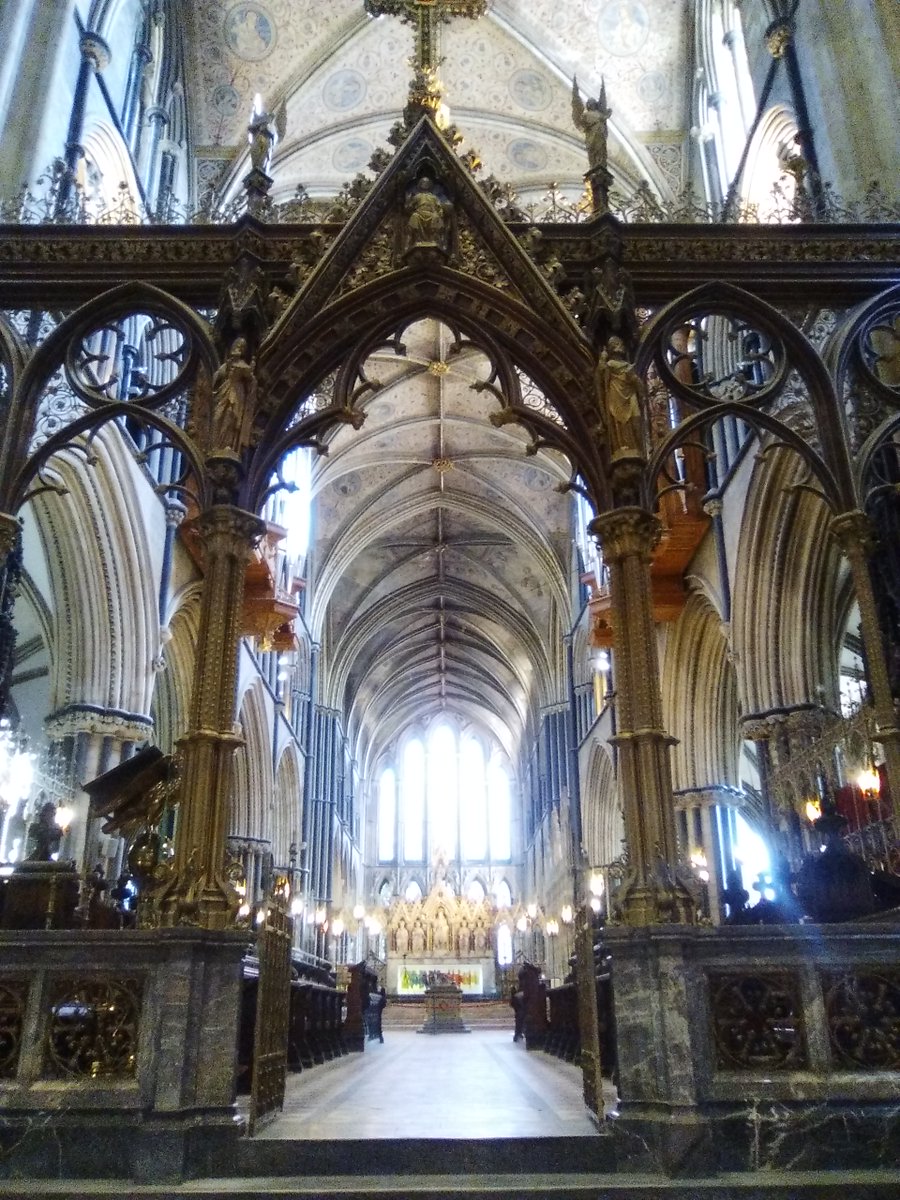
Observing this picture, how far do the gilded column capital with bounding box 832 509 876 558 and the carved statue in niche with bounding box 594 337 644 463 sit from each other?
1.60 meters

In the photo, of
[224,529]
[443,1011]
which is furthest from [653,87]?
[443,1011]

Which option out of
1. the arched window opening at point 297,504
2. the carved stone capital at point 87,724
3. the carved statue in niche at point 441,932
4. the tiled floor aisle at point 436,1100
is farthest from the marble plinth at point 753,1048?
the carved statue in niche at point 441,932

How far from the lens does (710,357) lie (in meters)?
16.0

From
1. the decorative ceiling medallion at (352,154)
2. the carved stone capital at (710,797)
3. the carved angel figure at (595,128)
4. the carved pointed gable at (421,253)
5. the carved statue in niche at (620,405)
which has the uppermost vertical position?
the decorative ceiling medallion at (352,154)

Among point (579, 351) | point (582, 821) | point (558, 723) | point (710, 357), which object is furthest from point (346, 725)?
point (579, 351)

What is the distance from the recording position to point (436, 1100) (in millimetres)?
7844

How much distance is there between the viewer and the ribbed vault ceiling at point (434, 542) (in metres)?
25.3

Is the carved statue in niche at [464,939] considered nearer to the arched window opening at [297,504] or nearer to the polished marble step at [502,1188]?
the arched window opening at [297,504]

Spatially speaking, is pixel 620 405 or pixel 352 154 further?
pixel 352 154

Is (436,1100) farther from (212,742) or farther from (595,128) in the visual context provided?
(595,128)

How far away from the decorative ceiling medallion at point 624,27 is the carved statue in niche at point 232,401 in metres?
13.8

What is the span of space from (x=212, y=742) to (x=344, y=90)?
1611cm

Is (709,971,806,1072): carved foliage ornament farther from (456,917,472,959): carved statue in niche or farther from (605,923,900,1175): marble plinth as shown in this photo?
(456,917,472,959): carved statue in niche

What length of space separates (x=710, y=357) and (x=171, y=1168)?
1392cm
